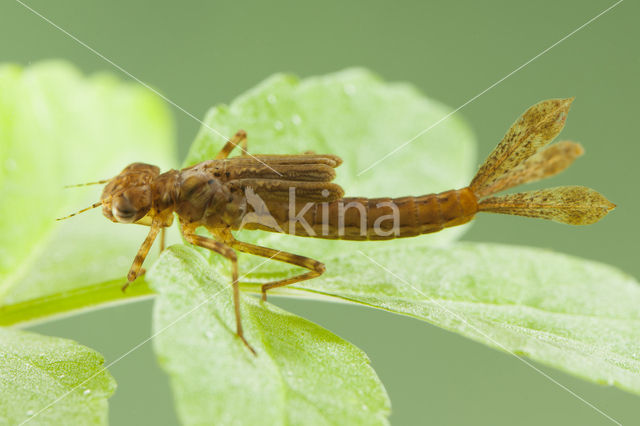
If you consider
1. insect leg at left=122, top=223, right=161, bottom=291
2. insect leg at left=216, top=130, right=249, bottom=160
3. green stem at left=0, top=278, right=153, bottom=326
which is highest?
insect leg at left=216, top=130, right=249, bottom=160

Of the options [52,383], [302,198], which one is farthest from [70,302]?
[302,198]

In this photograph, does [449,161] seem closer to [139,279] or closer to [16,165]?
[139,279]

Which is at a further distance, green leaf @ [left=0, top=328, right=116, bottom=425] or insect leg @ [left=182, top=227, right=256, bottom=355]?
insect leg @ [left=182, top=227, right=256, bottom=355]

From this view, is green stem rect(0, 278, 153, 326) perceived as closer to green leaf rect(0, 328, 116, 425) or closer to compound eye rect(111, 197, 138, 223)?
green leaf rect(0, 328, 116, 425)

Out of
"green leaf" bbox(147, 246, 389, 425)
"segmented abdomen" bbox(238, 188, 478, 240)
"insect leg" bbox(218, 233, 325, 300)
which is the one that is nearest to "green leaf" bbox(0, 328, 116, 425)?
"green leaf" bbox(147, 246, 389, 425)

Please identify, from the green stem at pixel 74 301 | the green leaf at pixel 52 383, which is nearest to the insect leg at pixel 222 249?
the green stem at pixel 74 301

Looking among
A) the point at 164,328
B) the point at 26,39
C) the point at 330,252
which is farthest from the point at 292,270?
the point at 26,39

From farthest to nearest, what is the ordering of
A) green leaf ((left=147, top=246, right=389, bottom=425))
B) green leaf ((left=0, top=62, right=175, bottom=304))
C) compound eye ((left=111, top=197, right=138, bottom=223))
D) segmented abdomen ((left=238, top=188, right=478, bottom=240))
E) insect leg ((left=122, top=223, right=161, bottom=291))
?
segmented abdomen ((left=238, top=188, right=478, bottom=240)), compound eye ((left=111, top=197, right=138, bottom=223)), green leaf ((left=0, top=62, right=175, bottom=304)), insect leg ((left=122, top=223, right=161, bottom=291)), green leaf ((left=147, top=246, right=389, bottom=425))

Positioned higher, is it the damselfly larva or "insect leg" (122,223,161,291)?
the damselfly larva
